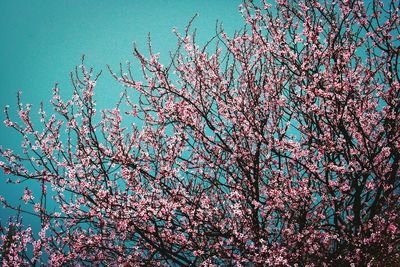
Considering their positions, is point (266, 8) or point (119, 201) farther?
point (266, 8)

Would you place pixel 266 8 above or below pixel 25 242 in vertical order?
above

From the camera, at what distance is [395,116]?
544 cm

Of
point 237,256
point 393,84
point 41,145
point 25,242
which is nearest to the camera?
point 237,256

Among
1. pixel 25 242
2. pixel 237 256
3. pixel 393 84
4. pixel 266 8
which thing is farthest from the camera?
pixel 25 242

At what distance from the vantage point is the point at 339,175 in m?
5.86

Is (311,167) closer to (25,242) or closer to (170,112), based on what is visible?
(170,112)

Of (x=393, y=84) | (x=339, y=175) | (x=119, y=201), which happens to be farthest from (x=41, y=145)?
(x=393, y=84)

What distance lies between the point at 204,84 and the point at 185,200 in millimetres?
2202

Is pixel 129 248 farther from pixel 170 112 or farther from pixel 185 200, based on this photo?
pixel 170 112

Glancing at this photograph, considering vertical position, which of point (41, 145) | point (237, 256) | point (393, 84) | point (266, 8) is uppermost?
point (266, 8)

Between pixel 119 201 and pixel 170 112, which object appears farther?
pixel 170 112

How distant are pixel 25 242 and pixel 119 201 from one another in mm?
2622

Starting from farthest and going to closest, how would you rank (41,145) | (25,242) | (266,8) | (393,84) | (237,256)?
(25,242), (266,8), (41,145), (393,84), (237,256)

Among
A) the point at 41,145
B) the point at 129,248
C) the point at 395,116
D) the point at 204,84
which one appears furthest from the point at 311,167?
the point at 41,145
